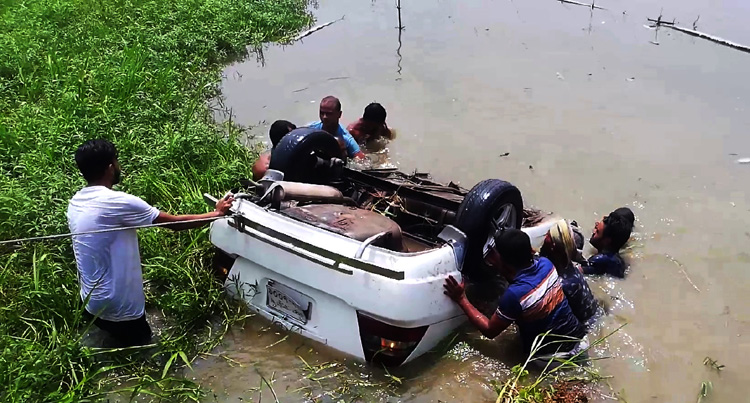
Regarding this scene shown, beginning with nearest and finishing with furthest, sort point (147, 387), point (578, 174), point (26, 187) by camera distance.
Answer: point (147, 387)
point (26, 187)
point (578, 174)

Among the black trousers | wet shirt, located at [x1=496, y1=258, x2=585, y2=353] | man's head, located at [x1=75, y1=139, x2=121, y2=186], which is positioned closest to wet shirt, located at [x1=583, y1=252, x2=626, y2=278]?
wet shirt, located at [x1=496, y1=258, x2=585, y2=353]

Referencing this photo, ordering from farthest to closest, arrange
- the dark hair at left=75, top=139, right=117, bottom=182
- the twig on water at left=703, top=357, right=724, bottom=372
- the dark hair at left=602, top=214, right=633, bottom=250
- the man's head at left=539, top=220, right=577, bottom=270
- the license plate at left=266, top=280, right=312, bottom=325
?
the dark hair at left=602, top=214, right=633, bottom=250 < the twig on water at left=703, top=357, right=724, bottom=372 < the man's head at left=539, top=220, right=577, bottom=270 < the license plate at left=266, top=280, right=312, bottom=325 < the dark hair at left=75, top=139, right=117, bottom=182

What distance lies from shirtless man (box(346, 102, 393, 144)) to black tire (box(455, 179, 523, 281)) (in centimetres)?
359

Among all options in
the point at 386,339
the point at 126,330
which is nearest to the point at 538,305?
the point at 386,339

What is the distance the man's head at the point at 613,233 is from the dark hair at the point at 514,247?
179 centimetres

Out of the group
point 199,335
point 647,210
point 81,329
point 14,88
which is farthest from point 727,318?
point 14,88

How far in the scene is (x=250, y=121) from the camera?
8.70 meters

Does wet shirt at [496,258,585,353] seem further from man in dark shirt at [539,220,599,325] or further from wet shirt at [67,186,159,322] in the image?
wet shirt at [67,186,159,322]

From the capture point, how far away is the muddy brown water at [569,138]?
4254 millimetres

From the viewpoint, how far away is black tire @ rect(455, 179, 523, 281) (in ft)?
13.6

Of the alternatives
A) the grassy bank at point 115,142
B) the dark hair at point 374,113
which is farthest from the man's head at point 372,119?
the grassy bank at point 115,142

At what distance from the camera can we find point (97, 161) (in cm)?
370

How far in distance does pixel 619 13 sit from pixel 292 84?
24.8 ft

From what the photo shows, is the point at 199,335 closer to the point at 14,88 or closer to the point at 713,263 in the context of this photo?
the point at 713,263
